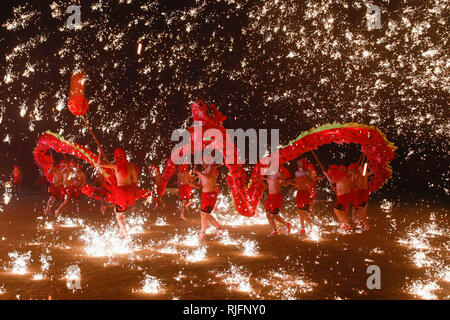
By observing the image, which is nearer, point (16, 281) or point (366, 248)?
point (16, 281)

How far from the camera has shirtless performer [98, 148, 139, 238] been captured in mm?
8953

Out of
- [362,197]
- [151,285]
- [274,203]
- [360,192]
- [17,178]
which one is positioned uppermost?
[17,178]

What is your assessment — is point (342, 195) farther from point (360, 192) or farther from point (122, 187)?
point (122, 187)

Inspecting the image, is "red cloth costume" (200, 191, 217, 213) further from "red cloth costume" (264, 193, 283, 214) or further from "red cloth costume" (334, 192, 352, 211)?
"red cloth costume" (334, 192, 352, 211)

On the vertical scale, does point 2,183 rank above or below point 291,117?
below

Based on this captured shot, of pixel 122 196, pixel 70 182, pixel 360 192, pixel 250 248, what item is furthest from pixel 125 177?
pixel 360 192

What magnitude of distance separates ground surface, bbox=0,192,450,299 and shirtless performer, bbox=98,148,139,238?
1.80 feet

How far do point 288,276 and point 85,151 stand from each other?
6548 mm

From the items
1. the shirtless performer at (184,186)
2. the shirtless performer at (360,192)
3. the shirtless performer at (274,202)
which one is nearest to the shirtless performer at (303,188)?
the shirtless performer at (274,202)

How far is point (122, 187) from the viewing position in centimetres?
905

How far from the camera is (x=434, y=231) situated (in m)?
10.7

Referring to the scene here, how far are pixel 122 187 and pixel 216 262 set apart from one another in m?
3.20
